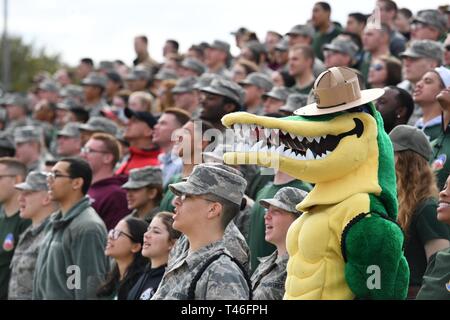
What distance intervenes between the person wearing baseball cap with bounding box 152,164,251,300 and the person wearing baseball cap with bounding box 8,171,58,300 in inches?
149

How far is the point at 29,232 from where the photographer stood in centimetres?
967

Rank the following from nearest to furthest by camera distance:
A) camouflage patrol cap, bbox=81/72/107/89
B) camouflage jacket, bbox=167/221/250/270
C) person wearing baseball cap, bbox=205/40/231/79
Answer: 1. camouflage jacket, bbox=167/221/250/270
2. person wearing baseball cap, bbox=205/40/231/79
3. camouflage patrol cap, bbox=81/72/107/89

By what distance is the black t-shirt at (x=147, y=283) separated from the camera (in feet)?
24.4

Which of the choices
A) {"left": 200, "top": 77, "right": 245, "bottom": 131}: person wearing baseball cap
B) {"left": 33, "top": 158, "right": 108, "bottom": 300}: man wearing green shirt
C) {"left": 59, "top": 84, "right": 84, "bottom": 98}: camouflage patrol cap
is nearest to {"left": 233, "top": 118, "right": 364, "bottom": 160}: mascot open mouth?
{"left": 33, "top": 158, "right": 108, "bottom": 300}: man wearing green shirt

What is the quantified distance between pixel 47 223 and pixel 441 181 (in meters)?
3.88

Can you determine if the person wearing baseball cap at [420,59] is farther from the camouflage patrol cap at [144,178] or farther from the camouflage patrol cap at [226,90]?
the camouflage patrol cap at [144,178]

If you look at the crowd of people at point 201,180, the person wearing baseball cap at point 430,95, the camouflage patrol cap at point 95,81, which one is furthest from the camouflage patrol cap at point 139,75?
the person wearing baseball cap at point 430,95

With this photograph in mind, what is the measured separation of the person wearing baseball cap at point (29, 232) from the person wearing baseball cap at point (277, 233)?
330 centimetres

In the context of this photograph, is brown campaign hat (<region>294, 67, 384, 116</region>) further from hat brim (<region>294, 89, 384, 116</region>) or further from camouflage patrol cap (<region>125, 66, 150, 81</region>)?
camouflage patrol cap (<region>125, 66, 150, 81</region>)

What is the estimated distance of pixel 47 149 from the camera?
15.6 metres

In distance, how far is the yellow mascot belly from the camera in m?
5.08

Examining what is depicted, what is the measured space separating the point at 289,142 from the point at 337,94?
339 millimetres
